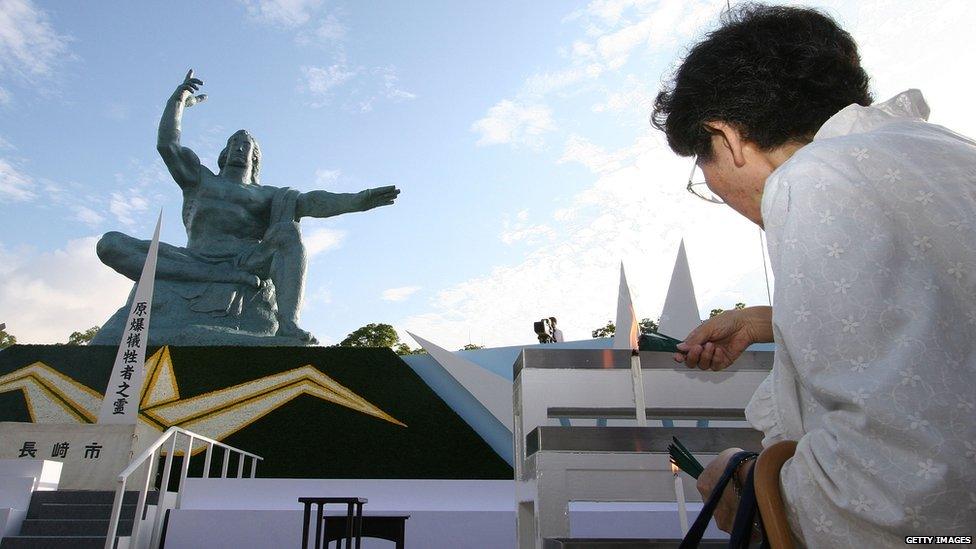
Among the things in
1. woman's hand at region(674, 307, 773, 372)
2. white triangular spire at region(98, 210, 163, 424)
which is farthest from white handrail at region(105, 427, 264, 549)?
woman's hand at region(674, 307, 773, 372)

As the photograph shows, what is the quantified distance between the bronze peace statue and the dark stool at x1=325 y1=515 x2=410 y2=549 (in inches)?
179

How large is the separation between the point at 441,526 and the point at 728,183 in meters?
3.77

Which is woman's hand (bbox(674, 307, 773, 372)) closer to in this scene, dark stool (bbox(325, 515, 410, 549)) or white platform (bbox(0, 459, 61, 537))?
dark stool (bbox(325, 515, 410, 549))

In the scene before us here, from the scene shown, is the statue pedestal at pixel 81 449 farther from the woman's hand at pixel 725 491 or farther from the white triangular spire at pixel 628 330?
the woman's hand at pixel 725 491

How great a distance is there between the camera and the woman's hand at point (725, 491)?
611mm

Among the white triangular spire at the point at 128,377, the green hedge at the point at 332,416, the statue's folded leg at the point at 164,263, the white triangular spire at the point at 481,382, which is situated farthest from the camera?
the statue's folded leg at the point at 164,263

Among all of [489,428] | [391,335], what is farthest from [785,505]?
[391,335]

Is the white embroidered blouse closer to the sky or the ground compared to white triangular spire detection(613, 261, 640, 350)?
closer to the ground

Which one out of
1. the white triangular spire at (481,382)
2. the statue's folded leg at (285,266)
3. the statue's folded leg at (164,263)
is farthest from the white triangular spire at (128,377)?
the statue's folded leg at (164,263)

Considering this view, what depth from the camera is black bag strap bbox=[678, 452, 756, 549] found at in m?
0.57

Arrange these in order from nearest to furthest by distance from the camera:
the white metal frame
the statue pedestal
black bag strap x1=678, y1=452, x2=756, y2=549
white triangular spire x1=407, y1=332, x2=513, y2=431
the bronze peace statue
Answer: black bag strap x1=678, y1=452, x2=756, y2=549 < the white metal frame < the statue pedestal < white triangular spire x1=407, y1=332, x2=513, y2=431 < the bronze peace statue

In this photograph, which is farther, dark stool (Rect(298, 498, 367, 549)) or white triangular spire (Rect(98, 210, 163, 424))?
white triangular spire (Rect(98, 210, 163, 424))

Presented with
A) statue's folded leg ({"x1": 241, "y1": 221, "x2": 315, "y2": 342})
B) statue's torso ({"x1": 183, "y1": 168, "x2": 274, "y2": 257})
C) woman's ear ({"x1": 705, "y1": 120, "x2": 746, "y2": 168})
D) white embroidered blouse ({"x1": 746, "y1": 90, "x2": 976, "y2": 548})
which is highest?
statue's torso ({"x1": 183, "y1": 168, "x2": 274, "y2": 257})

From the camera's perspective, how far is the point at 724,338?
0.94m
